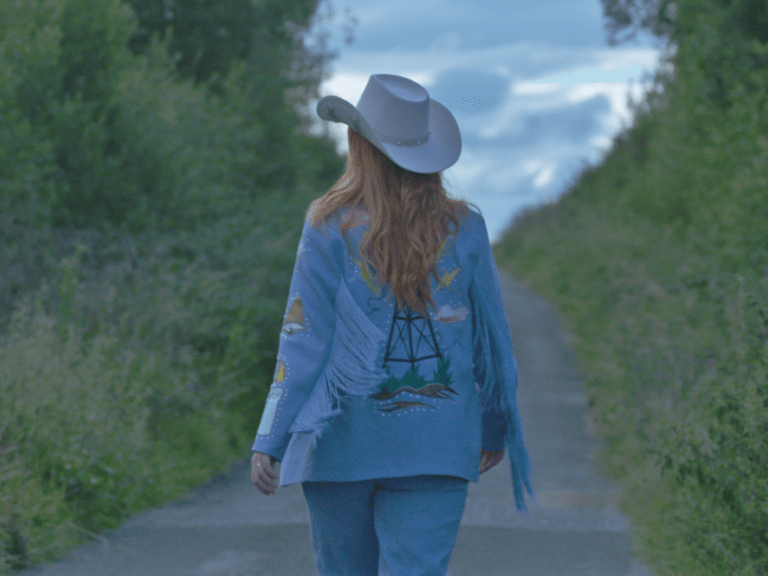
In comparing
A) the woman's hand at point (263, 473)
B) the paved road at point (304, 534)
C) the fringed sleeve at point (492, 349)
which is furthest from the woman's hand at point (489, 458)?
the paved road at point (304, 534)

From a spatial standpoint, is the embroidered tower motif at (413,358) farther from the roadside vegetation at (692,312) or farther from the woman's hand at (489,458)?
the roadside vegetation at (692,312)

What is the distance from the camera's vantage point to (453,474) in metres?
2.74

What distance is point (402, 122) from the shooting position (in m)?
2.93

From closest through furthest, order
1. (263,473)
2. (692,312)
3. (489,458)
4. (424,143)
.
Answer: (263,473)
(424,143)
(489,458)
(692,312)

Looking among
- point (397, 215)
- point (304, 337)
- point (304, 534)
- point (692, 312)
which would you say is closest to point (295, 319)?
point (304, 337)

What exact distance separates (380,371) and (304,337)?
9.3 inches

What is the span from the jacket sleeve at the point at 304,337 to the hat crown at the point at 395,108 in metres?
0.39

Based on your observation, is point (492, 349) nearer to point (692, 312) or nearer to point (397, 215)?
point (397, 215)

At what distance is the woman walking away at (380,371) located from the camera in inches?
107

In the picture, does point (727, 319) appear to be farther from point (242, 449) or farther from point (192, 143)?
point (192, 143)

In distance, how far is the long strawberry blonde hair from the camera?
2.74m

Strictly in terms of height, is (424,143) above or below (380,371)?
above

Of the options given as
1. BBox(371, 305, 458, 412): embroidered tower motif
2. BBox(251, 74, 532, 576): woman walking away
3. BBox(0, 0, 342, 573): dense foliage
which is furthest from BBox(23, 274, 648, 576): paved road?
BBox(371, 305, 458, 412): embroidered tower motif

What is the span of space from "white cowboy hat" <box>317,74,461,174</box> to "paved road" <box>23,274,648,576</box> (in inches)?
118
